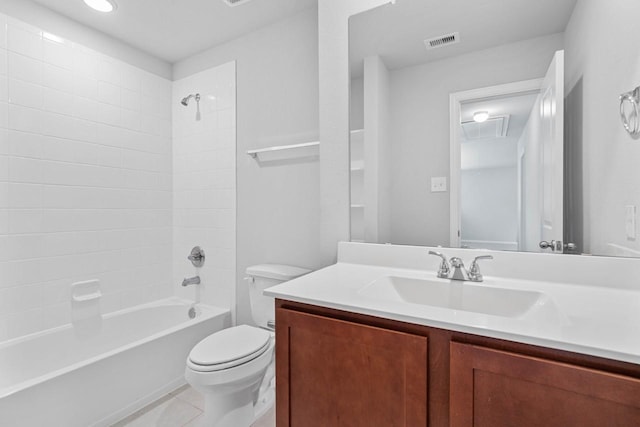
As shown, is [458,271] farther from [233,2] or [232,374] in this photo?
[233,2]

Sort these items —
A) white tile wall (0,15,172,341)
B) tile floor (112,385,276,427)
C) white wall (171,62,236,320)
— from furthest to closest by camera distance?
white wall (171,62,236,320) → white tile wall (0,15,172,341) → tile floor (112,385,276,427)

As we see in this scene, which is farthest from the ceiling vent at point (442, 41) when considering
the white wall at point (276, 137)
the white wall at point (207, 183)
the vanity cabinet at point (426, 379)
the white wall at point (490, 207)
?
the white wall at point (207, 183)

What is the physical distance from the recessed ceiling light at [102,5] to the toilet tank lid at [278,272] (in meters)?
1.81

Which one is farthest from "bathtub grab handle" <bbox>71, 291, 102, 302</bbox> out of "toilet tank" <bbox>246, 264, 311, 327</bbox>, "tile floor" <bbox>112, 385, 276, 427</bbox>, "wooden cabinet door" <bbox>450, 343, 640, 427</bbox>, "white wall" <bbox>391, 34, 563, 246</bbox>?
"wooden cabinet door" <bbox>450, 343, 640, 427</bbox>

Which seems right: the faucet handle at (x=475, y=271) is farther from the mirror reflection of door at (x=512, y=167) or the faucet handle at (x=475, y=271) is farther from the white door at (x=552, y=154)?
the white door at (x=552, y=154)

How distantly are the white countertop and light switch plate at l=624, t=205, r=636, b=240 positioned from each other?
175 millimetres

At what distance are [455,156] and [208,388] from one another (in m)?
1.44

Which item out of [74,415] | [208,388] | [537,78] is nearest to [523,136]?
[537,78]

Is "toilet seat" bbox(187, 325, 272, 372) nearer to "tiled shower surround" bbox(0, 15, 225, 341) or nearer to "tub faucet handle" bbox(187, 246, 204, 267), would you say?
"tub faucet handle" bbox(187, 246, 204, 267)

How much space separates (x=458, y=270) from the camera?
1136mm

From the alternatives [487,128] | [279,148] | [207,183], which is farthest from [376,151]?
[207,183]

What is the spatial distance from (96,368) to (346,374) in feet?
4.71

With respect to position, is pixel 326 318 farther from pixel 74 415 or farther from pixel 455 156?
pixel 74 415

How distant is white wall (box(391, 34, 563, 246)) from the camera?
1229mm
